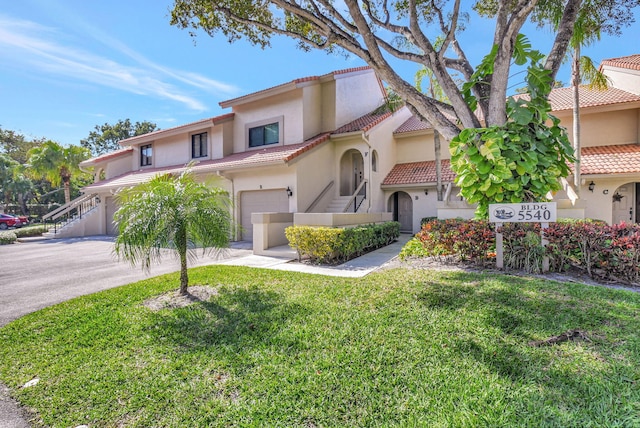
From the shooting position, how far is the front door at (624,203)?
13.7m

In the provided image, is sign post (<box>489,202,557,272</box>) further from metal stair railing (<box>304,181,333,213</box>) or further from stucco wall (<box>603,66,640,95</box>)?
stucco wall (<box>603,66,640,95</box>)

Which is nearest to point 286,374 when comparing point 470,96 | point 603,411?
point 603,411

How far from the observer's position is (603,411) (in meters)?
2.46

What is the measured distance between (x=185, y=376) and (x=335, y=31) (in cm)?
880

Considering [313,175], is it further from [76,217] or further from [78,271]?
[76,217]

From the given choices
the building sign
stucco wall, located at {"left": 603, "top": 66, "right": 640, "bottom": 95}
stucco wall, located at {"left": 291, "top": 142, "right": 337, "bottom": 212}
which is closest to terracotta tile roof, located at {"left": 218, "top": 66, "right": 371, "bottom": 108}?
stucco wall, located at {"left": 291, "top": 142, "right": 337, "bottom": 212}

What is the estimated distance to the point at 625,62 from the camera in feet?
49.2

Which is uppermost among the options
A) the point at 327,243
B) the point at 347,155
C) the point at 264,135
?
the point at 264,135

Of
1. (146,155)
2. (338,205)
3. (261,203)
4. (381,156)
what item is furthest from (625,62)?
(146,155)

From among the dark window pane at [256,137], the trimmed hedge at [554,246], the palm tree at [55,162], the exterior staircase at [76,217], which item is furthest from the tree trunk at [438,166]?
the palm tree at [55,162]

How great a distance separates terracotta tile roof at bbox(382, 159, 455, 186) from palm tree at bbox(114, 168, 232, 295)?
12.4m

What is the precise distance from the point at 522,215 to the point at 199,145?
57.0ft

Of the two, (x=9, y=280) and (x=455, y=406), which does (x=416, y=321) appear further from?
(x=9, y=280)

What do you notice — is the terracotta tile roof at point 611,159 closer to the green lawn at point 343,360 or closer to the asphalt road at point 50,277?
the green lawn at point 343,360
